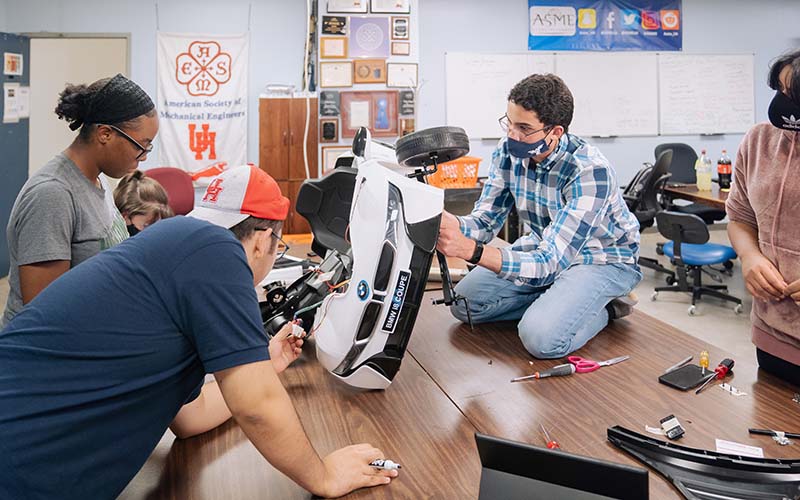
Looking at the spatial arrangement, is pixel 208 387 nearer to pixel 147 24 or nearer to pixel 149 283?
pixel 149 283

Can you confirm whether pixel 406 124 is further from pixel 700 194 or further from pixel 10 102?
pixel 10 102

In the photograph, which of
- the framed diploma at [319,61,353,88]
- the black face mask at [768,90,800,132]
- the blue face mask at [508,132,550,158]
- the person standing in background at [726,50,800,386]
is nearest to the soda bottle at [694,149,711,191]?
the framed diploma at [319,61,353,88]

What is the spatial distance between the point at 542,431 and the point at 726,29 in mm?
7489

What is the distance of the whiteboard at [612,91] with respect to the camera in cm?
680

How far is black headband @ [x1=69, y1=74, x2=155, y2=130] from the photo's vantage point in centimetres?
169

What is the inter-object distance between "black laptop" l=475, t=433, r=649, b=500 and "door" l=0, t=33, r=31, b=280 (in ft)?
17.9

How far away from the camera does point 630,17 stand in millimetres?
6883

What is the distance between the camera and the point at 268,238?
1307 millimetres

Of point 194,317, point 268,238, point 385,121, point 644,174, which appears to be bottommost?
point 194,317

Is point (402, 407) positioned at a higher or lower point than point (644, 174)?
lower

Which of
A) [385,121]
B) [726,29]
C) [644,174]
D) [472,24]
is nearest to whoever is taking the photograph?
[644,174]

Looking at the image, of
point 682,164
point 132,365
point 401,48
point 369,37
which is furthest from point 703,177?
point 132,365

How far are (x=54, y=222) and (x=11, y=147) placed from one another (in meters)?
4.40

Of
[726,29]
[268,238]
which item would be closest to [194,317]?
[268,238]
